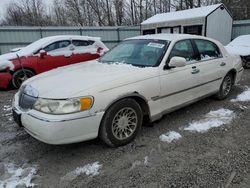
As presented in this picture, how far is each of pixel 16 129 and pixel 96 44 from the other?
4.86m

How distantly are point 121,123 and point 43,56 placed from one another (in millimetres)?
4647

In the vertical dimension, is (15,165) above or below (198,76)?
below

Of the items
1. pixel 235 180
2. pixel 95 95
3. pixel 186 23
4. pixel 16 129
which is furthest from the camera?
pixel 186 23

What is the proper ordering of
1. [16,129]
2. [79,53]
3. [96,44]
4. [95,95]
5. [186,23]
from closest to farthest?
[95,95] < [16,129] < [79,53] < [96,44] < [186,23]

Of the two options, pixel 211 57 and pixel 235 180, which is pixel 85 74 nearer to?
pixel 235 180

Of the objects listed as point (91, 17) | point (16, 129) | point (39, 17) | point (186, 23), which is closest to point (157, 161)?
point (16, 129)

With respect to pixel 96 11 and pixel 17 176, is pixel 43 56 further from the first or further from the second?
pixel 96 11

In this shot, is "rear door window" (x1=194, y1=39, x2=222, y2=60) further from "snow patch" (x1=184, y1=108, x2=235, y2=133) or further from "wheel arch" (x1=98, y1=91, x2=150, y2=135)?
"wheel arch" (x1=98, y1=91, x2=150, y2=135)

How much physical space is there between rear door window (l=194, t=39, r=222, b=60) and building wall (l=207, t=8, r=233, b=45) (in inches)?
401

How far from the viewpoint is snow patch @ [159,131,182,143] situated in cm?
343

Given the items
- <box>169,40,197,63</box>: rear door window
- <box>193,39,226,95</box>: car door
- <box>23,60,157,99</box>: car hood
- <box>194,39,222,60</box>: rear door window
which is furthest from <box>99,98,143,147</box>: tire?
<box>194,39,222,60</box>: rear door window

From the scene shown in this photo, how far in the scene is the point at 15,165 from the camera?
2.89 m

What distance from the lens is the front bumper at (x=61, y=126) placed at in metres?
2.61

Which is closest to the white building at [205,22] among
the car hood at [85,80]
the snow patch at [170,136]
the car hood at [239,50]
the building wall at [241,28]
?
the building wall at [241,28]
